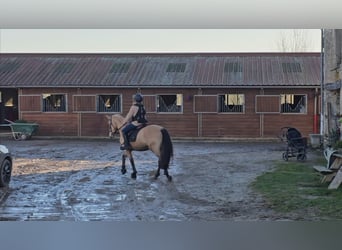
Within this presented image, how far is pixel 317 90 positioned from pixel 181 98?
54.3 inches

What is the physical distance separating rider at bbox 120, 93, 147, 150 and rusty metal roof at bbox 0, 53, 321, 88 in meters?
0.26

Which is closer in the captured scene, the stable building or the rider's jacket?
the rider's jacket

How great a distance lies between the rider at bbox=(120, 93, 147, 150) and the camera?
172 inches

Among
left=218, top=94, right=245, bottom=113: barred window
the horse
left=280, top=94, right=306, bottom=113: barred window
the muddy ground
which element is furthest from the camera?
left=218, top=94, right=245, bottom=113: barred window

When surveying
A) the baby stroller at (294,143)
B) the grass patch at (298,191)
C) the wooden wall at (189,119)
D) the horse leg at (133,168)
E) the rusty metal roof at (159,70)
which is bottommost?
the grass patch at (298,191)

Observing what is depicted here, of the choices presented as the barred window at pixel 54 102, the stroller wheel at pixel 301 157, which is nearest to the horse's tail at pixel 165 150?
the barred window at pixel 54 102

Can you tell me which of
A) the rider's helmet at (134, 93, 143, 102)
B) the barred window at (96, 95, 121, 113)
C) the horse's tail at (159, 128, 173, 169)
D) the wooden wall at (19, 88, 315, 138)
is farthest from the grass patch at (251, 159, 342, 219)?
the barred window at (96, 95, 121, 113)

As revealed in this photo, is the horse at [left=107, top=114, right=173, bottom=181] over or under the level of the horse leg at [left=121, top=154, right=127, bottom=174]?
over

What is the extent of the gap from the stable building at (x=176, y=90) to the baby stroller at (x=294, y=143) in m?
0.07

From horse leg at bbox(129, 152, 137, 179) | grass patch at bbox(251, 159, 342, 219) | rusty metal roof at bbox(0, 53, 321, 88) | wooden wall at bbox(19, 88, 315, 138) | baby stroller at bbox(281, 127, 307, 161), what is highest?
rusty metal roof at bbox(0, 53, 321, 88)

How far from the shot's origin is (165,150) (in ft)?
14.5

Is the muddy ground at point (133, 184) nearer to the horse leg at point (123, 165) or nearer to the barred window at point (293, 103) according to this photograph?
the horse leg at point (123, 165)

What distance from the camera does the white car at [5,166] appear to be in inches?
172

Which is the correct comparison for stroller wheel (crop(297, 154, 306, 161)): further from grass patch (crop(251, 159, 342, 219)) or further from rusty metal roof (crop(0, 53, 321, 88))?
rusty metal roof (crop(0, 53, 321, 88))
